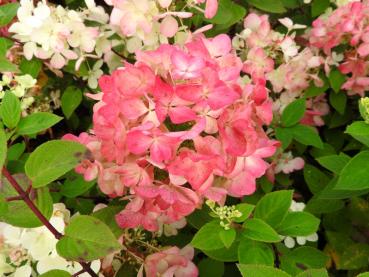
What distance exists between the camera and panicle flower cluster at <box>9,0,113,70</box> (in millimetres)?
1312

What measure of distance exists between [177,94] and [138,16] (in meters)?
0.35

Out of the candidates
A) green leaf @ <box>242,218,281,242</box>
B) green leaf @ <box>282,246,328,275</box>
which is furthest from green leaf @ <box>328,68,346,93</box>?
green leaf @ <box>242,218,281,242</box>

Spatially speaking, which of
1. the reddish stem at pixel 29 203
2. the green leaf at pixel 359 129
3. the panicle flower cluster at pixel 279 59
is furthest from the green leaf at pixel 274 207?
the panicle flower cluster at pixel 279 59

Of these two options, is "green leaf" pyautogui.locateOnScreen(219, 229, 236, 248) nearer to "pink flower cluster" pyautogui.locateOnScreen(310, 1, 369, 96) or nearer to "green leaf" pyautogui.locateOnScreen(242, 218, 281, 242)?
"green leaf" pyautogui.locateOnScreen(242, 218, 281, 242)

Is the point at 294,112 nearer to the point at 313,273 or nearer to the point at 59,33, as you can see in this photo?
the point at 59,33

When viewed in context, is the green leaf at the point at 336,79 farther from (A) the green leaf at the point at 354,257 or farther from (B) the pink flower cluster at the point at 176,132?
(B) the pink flower cluster at the point at 176,132

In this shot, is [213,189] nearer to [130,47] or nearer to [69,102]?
[130,47]

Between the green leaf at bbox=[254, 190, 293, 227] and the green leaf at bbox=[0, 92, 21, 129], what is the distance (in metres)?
0.45

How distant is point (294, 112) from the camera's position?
1425 millimetres

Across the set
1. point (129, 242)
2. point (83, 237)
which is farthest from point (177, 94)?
point (129, 242)

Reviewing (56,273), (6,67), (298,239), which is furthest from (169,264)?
(6,67)

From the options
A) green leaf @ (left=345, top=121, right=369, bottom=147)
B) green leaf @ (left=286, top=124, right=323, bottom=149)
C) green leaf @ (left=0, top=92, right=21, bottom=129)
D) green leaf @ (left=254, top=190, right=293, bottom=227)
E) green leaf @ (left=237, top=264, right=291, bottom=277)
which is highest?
green leaf @ (left=0, top=92, right=21, bottom=129)

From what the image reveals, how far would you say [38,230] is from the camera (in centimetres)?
101

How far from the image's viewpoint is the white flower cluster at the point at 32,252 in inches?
39.2
